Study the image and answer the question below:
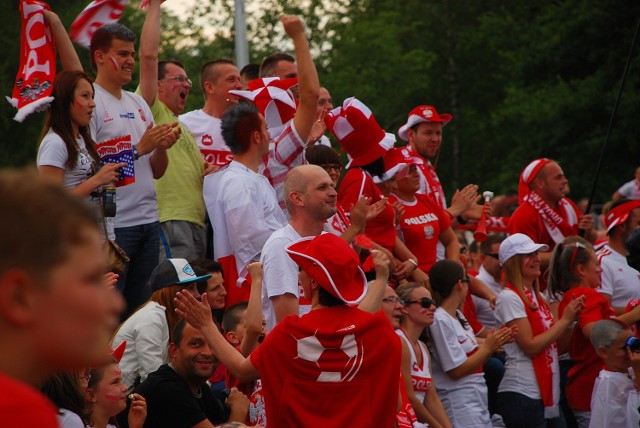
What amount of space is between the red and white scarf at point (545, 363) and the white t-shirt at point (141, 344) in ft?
11.5

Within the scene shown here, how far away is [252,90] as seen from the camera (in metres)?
7.98

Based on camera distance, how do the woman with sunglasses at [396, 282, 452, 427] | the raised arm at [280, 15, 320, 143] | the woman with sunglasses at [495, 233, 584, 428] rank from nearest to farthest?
the raised arm at [280, 15, 320, 143]
the woman with sunglasses at [396, 282, 452, 427]
the woman with sunglasses at [495, 233, 584, 428]

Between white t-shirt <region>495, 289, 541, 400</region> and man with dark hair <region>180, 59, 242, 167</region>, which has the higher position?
man with dark hair <region>180, 59, 242, 167</region>

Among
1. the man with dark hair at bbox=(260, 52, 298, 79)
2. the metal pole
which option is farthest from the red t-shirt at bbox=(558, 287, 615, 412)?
the metal pole

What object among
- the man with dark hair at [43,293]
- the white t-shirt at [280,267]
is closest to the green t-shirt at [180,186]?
the white t-shirt at [280,267]

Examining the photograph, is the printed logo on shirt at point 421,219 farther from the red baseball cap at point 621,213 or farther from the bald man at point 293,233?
the bald man at point 293,233

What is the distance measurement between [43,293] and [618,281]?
866 cm

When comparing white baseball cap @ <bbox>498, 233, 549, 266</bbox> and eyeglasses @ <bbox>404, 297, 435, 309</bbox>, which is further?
white baseball cap @ <bbox>498, 233, 549, 266</bbox>

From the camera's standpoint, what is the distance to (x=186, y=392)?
601 cm

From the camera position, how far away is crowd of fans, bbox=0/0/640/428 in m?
5.18

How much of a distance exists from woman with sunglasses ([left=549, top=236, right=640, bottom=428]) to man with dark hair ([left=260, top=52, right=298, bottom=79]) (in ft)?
9.12

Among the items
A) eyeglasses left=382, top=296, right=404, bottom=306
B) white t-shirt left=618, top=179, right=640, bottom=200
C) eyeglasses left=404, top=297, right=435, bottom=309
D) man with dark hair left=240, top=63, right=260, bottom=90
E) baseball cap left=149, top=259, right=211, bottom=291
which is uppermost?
man with dark hair left=240, top=63, right=260, bottom=90

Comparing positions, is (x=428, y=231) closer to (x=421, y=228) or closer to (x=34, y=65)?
(x=421, y=228)

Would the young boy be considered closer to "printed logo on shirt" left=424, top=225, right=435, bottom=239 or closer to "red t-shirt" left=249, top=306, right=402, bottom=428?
"printed logo on shirt" left=424, top=225, right=435, bottom=239
